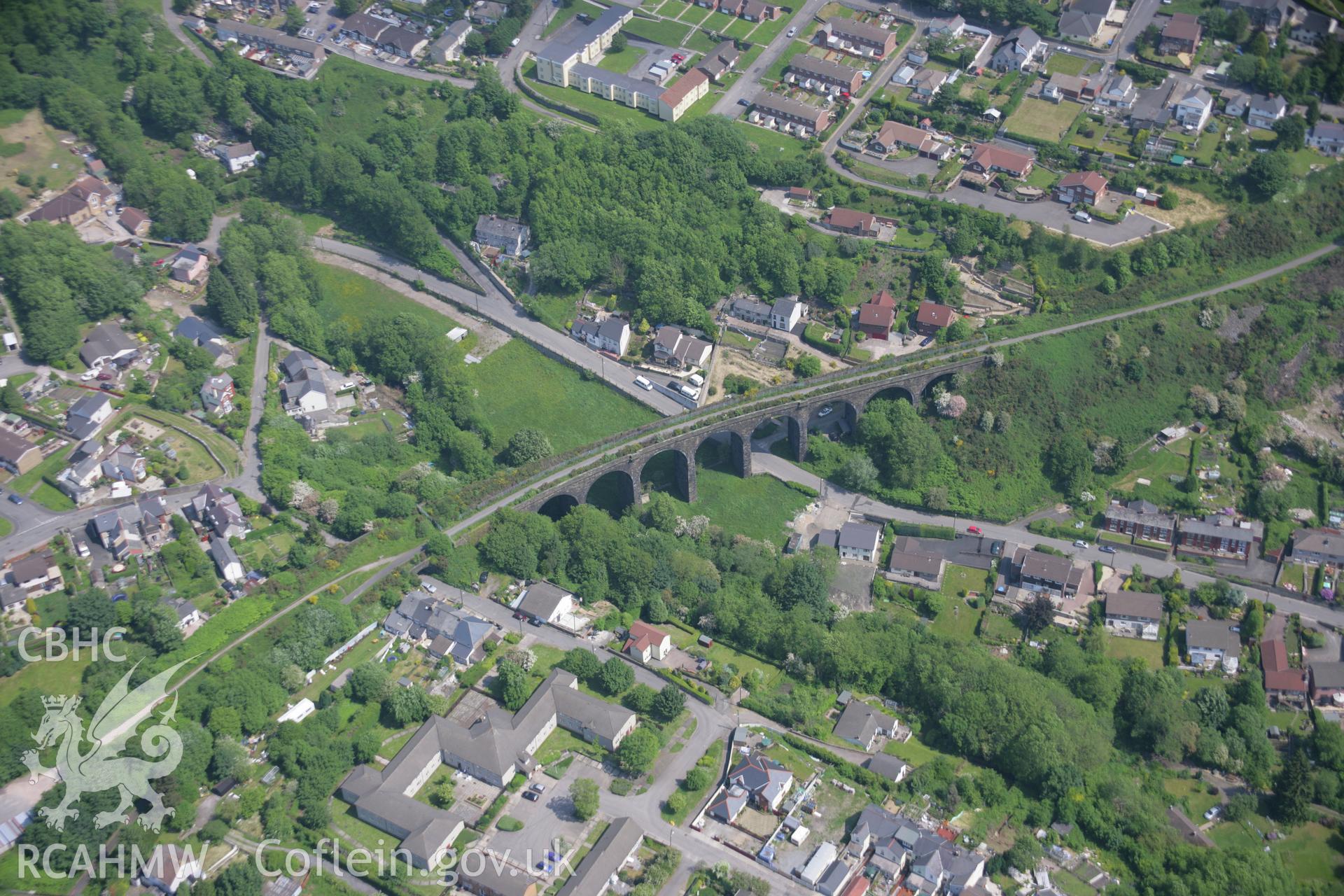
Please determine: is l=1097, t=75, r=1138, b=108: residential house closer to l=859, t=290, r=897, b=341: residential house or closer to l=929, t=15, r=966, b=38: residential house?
l=929, t=15, r=966, b=38: residential house

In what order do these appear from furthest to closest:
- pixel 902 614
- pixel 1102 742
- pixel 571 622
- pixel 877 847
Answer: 1. pixel 902 614
2. pixel 571 622
3. pixel 1102 742
4. pixel 877 847

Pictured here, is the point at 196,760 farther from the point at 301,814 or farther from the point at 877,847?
the point at 877,847

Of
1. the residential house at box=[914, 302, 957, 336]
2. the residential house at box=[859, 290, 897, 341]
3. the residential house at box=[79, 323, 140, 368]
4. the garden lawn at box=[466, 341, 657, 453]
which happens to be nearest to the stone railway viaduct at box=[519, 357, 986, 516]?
the residential house at box=[914, 302, 957, 336]

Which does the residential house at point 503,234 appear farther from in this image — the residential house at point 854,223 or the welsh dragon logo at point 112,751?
the welsh dragon logo at point 112,751

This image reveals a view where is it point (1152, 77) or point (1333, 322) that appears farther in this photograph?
point (1152, 77)

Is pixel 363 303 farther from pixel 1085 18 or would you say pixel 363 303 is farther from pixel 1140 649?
pixel 1085 18

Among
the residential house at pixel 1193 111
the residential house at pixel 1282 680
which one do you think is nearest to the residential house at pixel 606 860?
the residential house at pixel 1282 680

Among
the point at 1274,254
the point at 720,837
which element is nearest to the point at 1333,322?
the point at 1274,254
